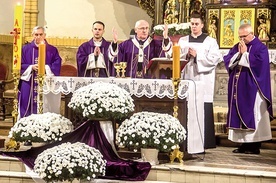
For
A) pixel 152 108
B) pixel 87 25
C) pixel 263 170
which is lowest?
pixel 263 170

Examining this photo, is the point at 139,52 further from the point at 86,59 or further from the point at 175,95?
the point at 175,95

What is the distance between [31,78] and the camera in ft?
28.2

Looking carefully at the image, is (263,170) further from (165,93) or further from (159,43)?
(159,43)

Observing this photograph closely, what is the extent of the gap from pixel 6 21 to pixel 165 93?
21.4 ft

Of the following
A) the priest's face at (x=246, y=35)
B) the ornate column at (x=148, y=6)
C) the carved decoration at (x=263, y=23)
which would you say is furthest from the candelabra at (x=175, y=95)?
the ornate column at (x=148, y=6)

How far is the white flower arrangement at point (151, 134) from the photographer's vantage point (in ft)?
21.7

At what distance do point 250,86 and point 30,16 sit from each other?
20.8 ft

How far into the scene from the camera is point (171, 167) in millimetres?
6695

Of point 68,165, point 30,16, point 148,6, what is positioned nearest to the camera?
point 68,165

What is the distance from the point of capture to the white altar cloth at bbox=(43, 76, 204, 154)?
7.10 metres

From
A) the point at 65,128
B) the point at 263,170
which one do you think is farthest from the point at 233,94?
the point at 65,128

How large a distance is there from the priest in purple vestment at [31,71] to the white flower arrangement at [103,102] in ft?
5.73

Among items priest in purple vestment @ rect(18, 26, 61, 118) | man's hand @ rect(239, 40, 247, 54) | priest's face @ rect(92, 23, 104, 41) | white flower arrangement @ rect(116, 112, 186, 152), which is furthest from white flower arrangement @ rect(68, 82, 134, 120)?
man's hand @ rect(239, 40, 247, 54)

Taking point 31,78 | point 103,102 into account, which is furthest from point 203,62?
point 31,78
